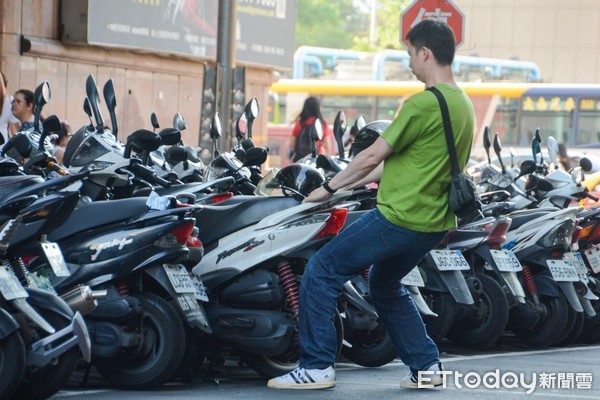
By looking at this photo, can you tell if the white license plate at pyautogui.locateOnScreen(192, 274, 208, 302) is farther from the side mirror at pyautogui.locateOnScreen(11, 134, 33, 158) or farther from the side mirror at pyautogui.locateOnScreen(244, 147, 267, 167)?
the side mirror at pyautogui.locateOnScreen(244, 147, 267, 167)

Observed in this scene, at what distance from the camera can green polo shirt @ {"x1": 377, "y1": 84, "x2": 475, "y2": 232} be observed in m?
6.98

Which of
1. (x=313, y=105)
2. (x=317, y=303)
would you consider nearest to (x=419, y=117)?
(x=317, y=303)

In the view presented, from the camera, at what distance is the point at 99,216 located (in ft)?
24.0

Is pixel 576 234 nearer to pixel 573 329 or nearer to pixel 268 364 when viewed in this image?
pixel 573 329

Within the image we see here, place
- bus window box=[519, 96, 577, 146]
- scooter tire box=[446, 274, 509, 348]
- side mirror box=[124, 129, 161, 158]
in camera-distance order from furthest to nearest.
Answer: bus window box=[519, 96, 577, 146] < scooter tire box=[446, 274, 509, 348] < side mirror box=[124, 129, 161, 158]

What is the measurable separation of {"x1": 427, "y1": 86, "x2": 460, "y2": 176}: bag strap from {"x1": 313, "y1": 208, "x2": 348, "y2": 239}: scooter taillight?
0.81 metres

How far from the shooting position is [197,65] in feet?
62.8

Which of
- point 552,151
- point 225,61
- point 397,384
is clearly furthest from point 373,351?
point 225,61

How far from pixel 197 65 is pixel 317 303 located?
1232 cm

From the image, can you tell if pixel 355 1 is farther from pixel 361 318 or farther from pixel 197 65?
pixel 361 318

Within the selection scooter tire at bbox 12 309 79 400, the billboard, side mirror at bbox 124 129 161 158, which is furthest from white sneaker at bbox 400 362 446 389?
the billboard

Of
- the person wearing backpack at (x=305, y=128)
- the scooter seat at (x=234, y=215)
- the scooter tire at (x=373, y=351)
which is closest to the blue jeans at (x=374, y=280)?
the scooter seat at (x=234, y=215)

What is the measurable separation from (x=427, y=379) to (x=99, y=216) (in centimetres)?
177
